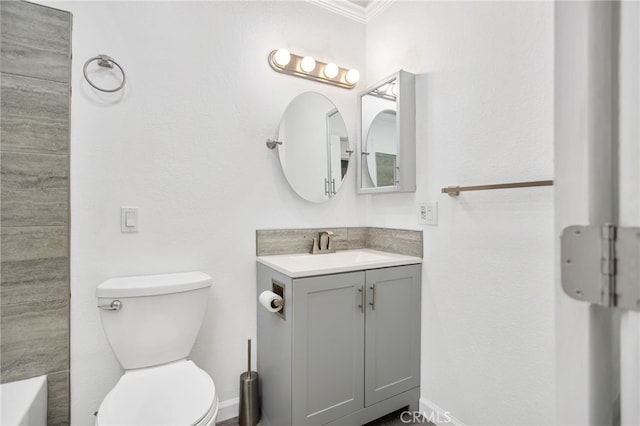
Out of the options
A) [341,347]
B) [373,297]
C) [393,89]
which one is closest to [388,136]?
[393,89]

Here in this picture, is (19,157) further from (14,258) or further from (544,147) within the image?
(544,147)

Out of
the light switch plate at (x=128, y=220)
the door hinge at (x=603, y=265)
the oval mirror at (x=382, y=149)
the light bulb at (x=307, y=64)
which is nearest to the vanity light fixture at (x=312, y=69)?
the light bulb at (x=307, y=64)

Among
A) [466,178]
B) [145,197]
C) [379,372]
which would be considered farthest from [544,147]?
[145,197]

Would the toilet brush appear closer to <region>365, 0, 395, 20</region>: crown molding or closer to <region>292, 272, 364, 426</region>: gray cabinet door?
<region>292, 272, 364, 426</region>: gray cabinet door

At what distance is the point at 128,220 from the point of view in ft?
4.92

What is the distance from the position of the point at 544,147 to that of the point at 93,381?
223 centimetres

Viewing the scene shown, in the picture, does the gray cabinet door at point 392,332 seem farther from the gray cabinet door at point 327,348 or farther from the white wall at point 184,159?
the white wall at point 184,159

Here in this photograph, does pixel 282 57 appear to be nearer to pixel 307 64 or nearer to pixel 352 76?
pixel 307 64

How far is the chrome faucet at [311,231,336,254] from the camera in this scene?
1.97 meters

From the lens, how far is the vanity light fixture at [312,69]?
6.15 feet

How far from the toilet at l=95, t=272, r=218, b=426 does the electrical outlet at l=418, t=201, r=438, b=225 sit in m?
1.20

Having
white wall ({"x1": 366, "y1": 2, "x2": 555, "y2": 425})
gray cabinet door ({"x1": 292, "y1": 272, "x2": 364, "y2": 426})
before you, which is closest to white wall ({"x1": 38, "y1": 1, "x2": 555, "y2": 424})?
white wall ({"x1": 366, "y1": 2, "x2": 555, "y2": 425})

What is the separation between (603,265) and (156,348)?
5.16ft

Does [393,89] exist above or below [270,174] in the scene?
above
